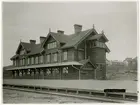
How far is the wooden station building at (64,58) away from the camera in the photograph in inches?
295

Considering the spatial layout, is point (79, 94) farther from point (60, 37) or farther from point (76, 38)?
point (60, 37)

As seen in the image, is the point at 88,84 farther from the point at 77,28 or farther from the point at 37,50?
the point at 37,50

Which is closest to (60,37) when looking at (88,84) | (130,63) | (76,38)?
(76,38)

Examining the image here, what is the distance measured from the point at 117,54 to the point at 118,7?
4.43ft

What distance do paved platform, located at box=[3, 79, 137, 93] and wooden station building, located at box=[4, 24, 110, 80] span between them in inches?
10.7

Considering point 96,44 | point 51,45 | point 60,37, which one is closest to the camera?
point 96,44

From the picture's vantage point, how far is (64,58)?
8.38 metres

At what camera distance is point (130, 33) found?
6797 mm

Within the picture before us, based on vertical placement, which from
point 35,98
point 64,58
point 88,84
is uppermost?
point 64,58

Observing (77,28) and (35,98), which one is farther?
(77,28)

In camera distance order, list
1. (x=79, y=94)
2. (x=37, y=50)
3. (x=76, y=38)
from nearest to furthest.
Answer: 1. (x=79, y=94)
2. (x=76, y=38)
3. (x=37, y=50)

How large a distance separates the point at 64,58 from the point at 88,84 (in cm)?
171

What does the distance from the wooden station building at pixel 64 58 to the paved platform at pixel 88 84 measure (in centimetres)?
27

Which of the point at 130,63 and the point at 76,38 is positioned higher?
the point at 76,38
